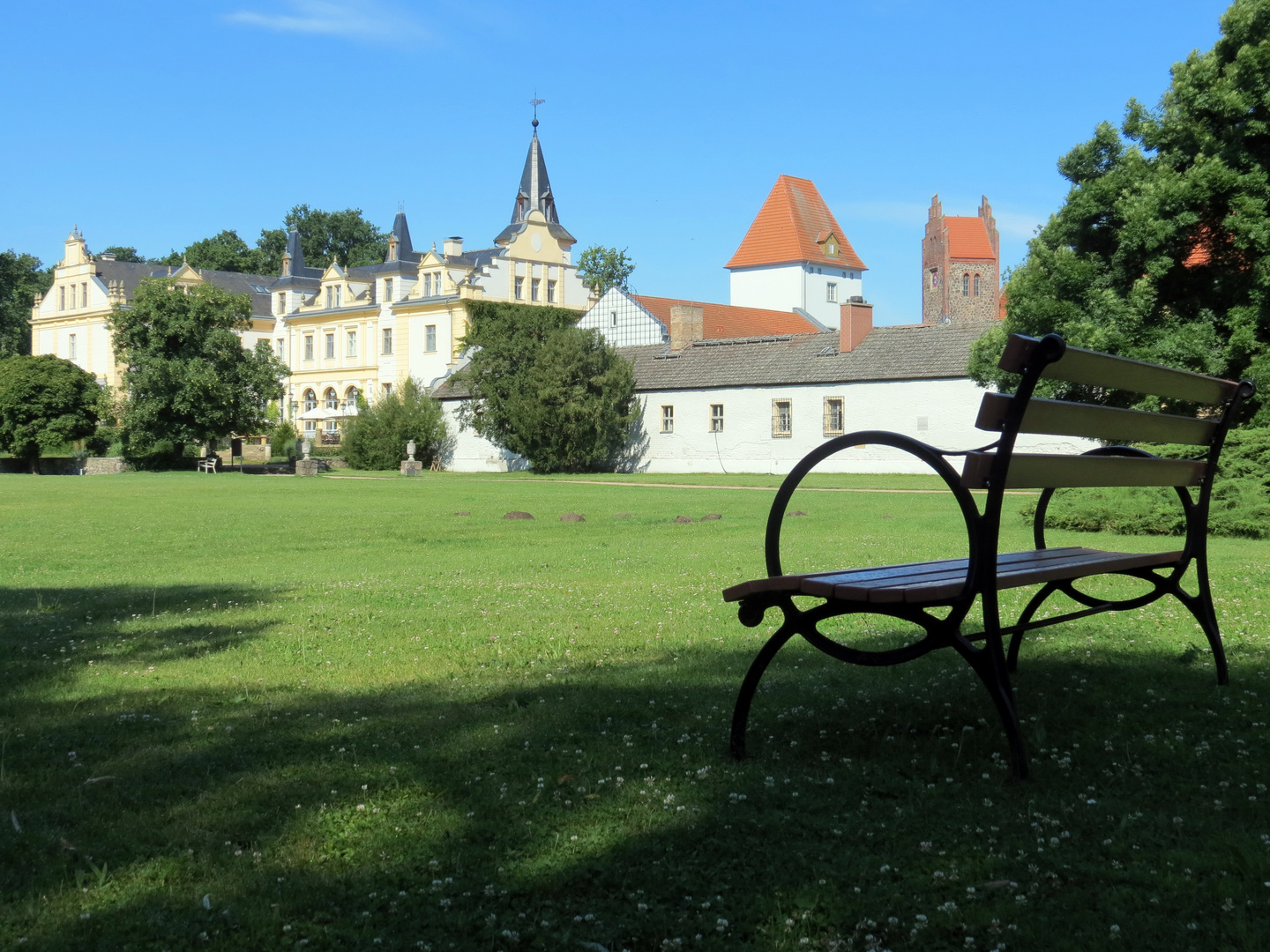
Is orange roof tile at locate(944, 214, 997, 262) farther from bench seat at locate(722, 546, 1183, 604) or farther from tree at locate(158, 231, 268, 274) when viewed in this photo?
bench seat at locate(722, 546, 1183, 604)

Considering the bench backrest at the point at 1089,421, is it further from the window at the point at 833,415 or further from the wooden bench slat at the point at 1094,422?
the window at the point at 833,415

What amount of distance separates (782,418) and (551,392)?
9118mm

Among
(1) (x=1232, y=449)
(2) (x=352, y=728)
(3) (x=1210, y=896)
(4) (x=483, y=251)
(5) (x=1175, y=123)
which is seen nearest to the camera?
(3) (x=1210, y=896)

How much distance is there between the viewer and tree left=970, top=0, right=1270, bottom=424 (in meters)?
20.7

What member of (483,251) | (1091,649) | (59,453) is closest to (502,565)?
(1091,649)

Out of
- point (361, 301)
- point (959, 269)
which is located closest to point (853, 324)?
point (361, 301)

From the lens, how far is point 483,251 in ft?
261

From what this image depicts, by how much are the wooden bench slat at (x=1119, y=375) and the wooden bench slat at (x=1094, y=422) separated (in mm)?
96

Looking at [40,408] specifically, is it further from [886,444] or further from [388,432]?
[886,444]

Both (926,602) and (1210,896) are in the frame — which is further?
(926,602)

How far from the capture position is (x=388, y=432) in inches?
2151

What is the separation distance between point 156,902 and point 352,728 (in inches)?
66.9

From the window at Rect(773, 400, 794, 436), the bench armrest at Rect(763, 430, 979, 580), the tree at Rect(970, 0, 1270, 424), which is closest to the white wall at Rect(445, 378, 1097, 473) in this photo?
the window at Rect(773, 400, 794, 436)

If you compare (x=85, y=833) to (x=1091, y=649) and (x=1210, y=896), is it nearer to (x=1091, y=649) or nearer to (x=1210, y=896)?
(x=1210, y=896)
